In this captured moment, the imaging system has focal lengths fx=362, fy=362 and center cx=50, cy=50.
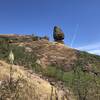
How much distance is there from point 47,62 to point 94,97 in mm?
19308

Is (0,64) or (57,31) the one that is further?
(57,31)

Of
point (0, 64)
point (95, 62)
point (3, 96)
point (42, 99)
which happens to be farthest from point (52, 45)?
point (3, 96)

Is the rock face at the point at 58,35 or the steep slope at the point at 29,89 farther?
the rock face at the point at 58,35

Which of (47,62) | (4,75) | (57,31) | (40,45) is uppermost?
(57,31)

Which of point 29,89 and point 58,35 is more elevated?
point 58,35

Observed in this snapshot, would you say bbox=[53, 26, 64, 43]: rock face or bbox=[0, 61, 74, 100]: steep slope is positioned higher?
bbox=[53, 26, 64, 43]: rock face

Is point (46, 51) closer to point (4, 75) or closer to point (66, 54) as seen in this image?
point (66, 54)

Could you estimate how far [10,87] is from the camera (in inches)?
375

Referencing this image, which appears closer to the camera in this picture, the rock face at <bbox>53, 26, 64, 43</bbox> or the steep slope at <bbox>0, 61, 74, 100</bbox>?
the steep slope at <bbox>0, 61, 74, 100</bbox>

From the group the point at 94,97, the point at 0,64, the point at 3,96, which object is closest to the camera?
the point at 3,96

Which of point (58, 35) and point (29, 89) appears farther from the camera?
point (58, 35)

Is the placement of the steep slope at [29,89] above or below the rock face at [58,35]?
below

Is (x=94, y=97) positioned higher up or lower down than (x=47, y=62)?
lower down

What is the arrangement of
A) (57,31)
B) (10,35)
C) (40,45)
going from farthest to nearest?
(57,31)
(10,35)
(40,45)
